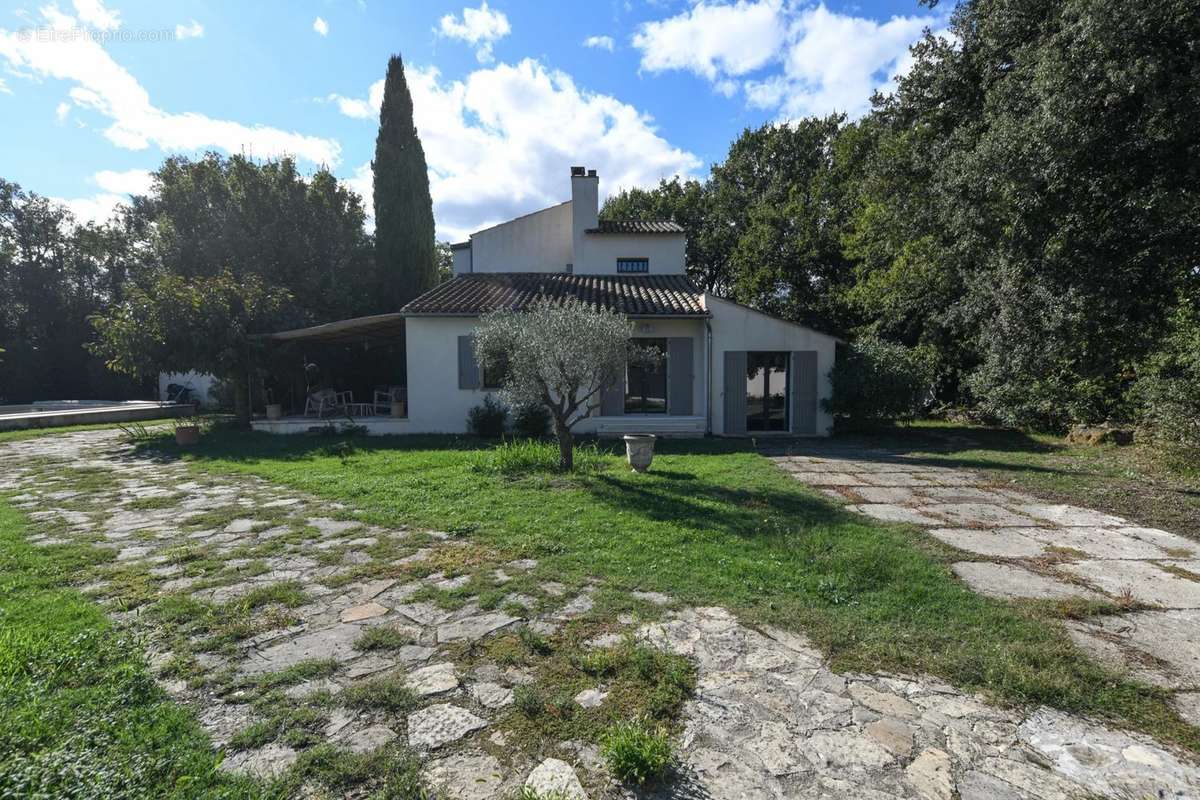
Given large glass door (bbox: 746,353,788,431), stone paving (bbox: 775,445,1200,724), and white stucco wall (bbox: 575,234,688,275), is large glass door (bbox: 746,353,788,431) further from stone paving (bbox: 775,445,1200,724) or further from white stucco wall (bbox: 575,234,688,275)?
white stucco wall (bbox: 575,234,688,275)

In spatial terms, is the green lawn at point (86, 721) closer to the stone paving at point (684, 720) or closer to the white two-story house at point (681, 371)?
the stone paving at point (684, 720)

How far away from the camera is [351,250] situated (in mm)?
20219

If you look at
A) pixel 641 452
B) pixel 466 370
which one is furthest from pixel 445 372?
pixel 641 452

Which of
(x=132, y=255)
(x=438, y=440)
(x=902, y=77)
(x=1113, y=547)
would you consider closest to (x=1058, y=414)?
(x=902, y=77)

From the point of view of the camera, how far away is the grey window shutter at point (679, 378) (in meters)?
12.7

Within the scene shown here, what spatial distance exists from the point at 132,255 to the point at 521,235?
17463 millimetres

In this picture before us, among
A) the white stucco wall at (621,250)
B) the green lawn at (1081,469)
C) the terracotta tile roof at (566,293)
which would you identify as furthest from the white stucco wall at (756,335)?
the white stucco wall at (621,250)

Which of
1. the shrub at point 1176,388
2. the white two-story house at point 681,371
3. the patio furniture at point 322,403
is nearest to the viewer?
the shrub at point 1176,388

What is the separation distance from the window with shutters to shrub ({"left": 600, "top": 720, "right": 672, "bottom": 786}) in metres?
10.5

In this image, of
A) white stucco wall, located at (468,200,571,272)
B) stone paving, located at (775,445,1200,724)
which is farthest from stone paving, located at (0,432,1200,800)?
white stucco wall, located at (468,200,571,272)

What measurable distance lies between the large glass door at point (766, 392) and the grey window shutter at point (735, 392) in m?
0.24

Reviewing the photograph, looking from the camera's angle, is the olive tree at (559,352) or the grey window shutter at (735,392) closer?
the olive tree at (559,352)

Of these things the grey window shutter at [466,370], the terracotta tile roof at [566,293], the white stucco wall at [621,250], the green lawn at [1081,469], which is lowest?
the green lawn at [1081,469]

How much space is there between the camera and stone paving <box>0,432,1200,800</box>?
2.13m
